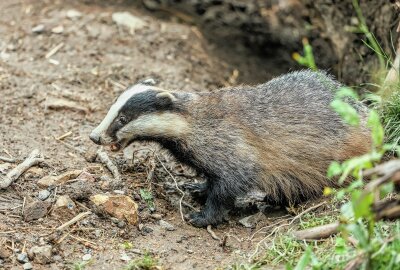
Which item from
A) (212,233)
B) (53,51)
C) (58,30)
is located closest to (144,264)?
(212,233)

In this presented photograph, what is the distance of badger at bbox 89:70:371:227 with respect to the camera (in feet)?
19.7

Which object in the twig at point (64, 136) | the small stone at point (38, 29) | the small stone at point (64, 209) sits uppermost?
the small stone at point (64, 209)

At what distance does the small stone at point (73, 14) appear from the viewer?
9211 millimetres

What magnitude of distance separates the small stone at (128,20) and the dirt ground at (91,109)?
3.8 inches

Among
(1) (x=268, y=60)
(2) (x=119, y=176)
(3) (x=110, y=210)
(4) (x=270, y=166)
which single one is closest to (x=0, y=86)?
(2) (x=119, y=176)

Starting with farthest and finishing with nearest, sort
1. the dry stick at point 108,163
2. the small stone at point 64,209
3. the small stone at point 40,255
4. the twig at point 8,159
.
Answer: the dry stick at point 108,163 < the twig at point 8,159 < the small stone at point 64,209 < the small stone at point 40,255

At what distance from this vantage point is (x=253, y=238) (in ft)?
18.8

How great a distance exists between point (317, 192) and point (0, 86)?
3.89 meters

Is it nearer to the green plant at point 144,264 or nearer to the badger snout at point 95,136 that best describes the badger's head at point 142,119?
the badger snout at point 95,136

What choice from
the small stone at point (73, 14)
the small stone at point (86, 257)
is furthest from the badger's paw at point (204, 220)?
the small stone at point (73, 14)

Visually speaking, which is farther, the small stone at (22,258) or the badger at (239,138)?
the badger at (239,138)

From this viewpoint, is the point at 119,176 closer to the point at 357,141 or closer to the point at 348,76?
the point at 357,141

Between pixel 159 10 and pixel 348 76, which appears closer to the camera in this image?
pixel 348 76

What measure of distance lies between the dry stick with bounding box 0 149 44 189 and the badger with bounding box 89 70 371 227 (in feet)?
2.12
